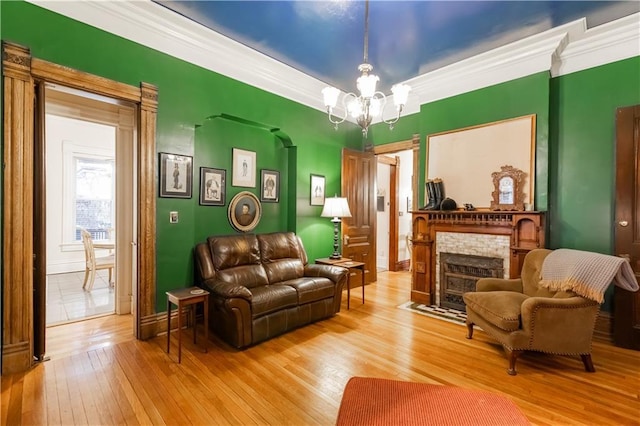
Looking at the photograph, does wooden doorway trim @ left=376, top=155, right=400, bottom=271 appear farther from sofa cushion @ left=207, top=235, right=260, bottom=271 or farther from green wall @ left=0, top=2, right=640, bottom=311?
sofa cushion @ left=207, top=235, right=260, bottom=271

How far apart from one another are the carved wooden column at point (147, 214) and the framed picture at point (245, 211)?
3.56ft

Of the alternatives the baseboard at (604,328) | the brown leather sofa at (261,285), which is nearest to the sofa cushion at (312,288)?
the brown leather sofa at (261,285)

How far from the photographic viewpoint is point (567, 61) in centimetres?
356

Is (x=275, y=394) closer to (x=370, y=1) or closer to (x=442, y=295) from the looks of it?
(x=442, y=295)

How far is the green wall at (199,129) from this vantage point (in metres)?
2.62

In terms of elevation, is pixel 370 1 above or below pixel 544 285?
above

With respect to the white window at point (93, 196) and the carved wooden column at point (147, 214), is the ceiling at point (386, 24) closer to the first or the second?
the carved wooden column at point (147, 214)

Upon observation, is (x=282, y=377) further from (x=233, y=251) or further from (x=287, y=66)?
(x=287, y=66)

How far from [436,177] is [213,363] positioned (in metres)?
3.70

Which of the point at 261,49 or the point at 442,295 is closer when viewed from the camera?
the point at 261,49

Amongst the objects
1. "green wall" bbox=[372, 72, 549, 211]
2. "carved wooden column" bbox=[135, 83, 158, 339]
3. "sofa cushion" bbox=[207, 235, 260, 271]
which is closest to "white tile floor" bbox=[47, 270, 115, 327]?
"carved wooden column" bbox=[135, 83, 158, 339]

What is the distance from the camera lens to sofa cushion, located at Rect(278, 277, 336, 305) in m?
3.43

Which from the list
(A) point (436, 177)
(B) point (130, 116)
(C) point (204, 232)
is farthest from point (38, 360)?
(A) point (436, 177)

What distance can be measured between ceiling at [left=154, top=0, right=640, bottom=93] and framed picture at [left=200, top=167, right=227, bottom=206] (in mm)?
1597
